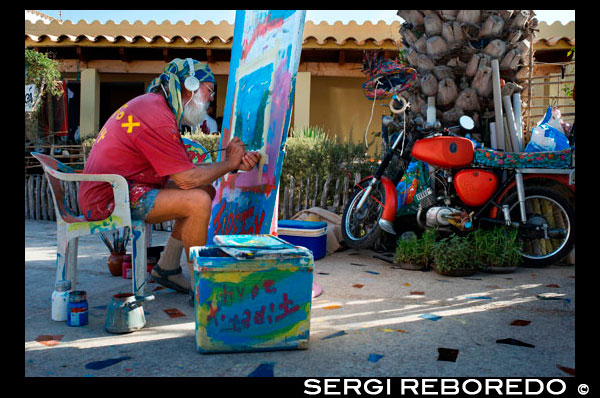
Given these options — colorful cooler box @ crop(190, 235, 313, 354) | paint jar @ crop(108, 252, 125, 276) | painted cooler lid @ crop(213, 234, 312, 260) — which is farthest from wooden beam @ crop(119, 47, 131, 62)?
colorful cooler box @ crop(190, 235, 313, 354)

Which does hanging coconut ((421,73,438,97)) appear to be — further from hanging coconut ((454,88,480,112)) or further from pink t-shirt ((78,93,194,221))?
pink t-shirt ((78,93,194,221))

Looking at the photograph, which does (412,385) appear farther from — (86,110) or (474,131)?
(86,110)

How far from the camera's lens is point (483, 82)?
5293 mm

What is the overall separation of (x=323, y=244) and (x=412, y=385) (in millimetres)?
2935

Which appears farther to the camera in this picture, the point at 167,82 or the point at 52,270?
the point at 52,270

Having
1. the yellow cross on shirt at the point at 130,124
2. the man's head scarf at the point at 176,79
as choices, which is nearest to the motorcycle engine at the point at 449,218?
the man's head scarf at the point at 176,79

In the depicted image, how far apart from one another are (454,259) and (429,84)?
2186mm

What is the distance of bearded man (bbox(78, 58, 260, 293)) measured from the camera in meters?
2.84

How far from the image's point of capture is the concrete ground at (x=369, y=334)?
6.97ft

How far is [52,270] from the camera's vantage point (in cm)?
409

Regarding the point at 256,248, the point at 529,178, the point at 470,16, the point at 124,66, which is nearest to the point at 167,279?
the point at 256,248

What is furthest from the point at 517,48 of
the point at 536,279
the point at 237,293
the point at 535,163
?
the point at 237,293

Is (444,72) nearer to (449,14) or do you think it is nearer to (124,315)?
(449,14)
